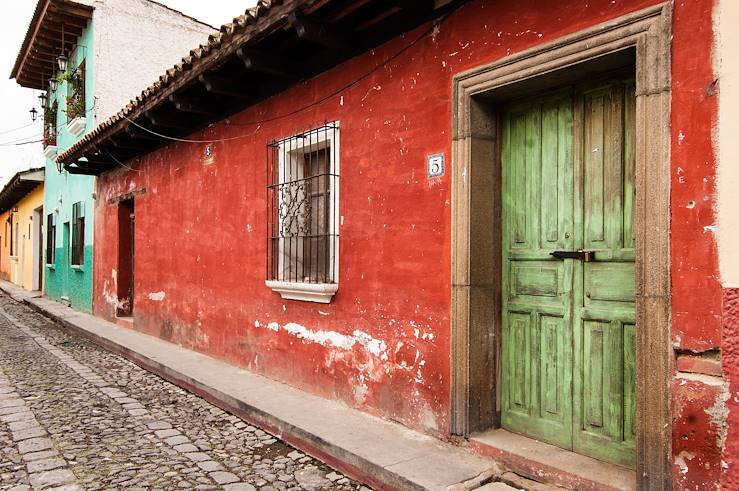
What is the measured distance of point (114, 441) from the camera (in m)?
4.38

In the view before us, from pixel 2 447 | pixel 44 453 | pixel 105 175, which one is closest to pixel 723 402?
pixel 44 453

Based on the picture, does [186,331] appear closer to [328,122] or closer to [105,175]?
[328,122]

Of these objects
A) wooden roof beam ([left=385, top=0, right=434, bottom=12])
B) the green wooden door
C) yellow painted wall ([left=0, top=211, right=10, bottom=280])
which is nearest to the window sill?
the green wooden door

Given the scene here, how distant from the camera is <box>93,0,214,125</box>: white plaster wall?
12.5m

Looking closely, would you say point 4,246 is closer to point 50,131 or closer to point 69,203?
point 50,131

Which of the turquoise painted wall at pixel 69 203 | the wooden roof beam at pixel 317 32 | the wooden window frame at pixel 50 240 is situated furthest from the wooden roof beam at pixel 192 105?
the wooden window frame at pixel 50 240

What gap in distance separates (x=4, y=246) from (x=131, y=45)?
21.3 m

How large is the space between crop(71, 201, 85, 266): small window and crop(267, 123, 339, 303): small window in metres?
9.46

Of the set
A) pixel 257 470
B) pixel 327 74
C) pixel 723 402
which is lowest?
pixel 257 470

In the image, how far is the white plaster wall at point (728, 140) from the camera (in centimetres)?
254

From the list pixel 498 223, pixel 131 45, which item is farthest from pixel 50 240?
pixel 498 223

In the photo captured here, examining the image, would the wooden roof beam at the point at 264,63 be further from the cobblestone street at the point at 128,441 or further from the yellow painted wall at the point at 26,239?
the yellow painted wall at the point at 26,239

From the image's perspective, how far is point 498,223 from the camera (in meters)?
3.97

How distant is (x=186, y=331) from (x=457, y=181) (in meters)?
5.67
